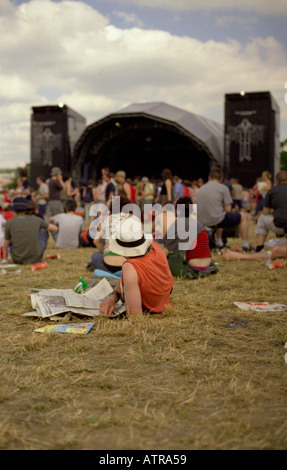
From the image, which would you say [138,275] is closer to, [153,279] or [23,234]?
[153,279]

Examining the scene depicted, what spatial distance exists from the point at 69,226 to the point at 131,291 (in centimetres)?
594

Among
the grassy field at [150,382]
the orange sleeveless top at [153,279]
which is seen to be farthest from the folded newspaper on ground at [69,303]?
the orange sleeveless top at [153,279]

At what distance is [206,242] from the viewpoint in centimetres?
627

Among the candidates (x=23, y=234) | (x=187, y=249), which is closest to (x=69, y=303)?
(x=187, y=249)

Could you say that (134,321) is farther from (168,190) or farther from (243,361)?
(168,190)

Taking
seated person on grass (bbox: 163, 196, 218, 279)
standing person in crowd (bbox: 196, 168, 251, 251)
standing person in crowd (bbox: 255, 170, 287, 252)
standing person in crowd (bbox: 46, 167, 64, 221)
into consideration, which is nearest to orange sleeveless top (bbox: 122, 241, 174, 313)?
seated person on grass (bbox: 163, 196, 218, 279)

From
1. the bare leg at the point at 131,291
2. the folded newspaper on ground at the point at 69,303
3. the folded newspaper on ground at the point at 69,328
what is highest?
the bare leg at the point at 131,291

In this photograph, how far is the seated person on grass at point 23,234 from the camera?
7694 millimetres

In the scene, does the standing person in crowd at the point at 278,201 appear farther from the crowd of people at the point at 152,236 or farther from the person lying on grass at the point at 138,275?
the person lying on grass at the point at 138,275

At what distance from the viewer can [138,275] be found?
156 inches

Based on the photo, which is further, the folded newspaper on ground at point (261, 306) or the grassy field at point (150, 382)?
the folded newspaper on ground at point (261, 306)

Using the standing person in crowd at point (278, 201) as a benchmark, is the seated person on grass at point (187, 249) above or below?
below
